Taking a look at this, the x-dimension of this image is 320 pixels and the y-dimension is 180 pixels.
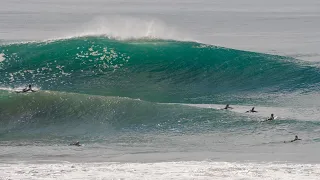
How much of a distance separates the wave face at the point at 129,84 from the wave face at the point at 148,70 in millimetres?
42

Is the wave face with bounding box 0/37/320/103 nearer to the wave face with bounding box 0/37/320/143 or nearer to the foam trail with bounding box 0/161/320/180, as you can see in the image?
the wave face with bounding box 0/37/320/143

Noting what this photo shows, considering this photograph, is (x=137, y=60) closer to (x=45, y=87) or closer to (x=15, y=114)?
(x=45, y=87)

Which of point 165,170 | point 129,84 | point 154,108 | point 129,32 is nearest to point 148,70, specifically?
point 129,84

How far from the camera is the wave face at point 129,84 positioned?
76.5 feet

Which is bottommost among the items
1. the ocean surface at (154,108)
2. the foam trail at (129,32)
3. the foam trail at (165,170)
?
the foam trail at (165,170)

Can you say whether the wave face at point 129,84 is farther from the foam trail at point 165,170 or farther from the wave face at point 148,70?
the foam trail at point 165,170

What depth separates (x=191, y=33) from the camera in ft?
162

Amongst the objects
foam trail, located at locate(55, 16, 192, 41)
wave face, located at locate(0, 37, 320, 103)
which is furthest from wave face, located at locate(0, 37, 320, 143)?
foam trail, located at locate(55, 16, 192, 41)

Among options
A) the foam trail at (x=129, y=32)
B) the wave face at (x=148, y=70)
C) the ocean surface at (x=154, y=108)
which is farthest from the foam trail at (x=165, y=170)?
the foam trail at (x=129, y=32)

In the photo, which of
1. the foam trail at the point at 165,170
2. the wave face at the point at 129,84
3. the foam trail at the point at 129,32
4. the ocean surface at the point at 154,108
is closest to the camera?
the foam trail at the point at 165,170

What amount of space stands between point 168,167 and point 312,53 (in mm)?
23100

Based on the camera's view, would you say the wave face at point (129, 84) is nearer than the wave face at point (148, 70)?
Yes

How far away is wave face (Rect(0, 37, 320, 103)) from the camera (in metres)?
29.7

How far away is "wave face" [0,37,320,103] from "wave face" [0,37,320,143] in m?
0.04
